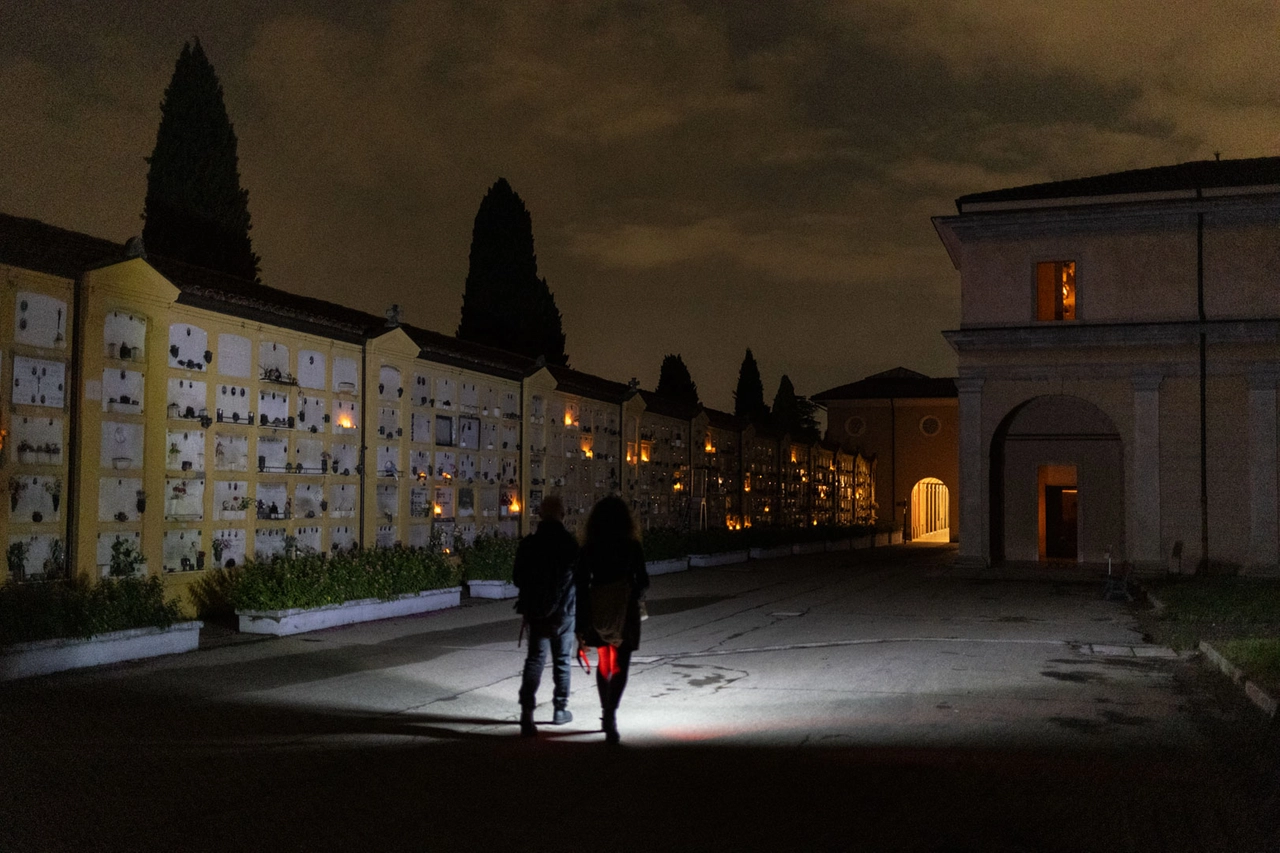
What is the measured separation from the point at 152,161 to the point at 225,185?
5.16 feet

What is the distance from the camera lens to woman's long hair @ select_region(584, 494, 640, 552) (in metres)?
7.75

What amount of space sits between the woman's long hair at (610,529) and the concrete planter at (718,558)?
21.2m

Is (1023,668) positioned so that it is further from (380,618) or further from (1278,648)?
(380,618)

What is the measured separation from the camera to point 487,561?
1936 cm

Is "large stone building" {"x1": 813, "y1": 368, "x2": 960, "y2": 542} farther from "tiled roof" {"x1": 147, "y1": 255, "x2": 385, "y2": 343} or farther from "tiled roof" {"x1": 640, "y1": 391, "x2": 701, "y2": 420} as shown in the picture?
"tiled roof" {"x1": 147, "y1": 255, "x2": 385, "y2": 343}

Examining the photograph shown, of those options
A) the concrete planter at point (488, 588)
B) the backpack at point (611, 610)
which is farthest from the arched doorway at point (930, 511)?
the backpack at point (611, 610)

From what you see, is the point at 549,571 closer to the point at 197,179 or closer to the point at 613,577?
the point at 613,577

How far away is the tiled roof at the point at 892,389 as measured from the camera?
53906 millimetres

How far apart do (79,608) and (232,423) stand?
14.4ft

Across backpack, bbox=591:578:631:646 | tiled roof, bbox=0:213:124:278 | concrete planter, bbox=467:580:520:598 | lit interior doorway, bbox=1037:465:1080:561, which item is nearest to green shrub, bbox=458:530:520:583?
concrete planter, bbox=467:580:520:598

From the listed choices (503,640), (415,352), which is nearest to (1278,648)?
(503,640)

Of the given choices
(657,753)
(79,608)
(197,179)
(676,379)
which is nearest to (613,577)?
(657,753)

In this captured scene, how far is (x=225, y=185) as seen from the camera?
24938 mm

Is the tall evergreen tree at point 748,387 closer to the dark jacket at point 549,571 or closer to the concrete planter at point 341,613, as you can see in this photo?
the concrete planter at point 341,613
